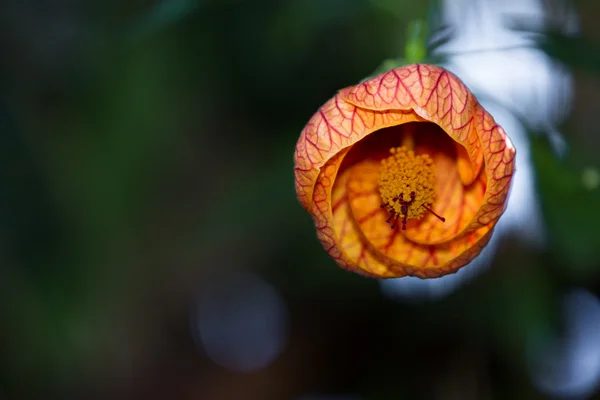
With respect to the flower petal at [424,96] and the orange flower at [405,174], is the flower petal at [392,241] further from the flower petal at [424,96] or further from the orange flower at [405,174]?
the flower petal at [424,96]

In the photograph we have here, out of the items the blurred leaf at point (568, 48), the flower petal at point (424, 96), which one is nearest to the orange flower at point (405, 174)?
the flower petal at point (424, 96)

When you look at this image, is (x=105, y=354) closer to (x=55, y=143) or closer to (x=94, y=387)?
(x=94, y=387)

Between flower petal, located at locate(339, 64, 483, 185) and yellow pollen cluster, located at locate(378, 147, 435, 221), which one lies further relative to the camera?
yellow pollen cluster, located at locate(378, 147, 435, 221)

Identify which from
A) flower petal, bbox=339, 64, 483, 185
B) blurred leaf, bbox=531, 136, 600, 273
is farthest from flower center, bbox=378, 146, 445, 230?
blurred leaf, bbox=531, 136, 600, 273

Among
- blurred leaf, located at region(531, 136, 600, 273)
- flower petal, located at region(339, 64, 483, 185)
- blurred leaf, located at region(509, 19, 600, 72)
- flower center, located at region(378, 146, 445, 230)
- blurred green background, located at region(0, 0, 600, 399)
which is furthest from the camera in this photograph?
blurred green background, located at region(0, 0, 600, 399)

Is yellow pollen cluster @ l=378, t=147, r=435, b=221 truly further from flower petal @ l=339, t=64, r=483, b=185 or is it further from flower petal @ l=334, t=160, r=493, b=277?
flower petal @ l=339, t=64, r=483, b=185


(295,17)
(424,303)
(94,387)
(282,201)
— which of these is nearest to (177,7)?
(295,17)

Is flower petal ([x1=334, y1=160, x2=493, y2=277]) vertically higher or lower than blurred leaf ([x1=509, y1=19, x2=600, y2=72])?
lower

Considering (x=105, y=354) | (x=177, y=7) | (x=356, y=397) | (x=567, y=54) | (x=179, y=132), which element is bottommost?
(x=356, y=397)

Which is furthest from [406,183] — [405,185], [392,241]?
[392,241]
